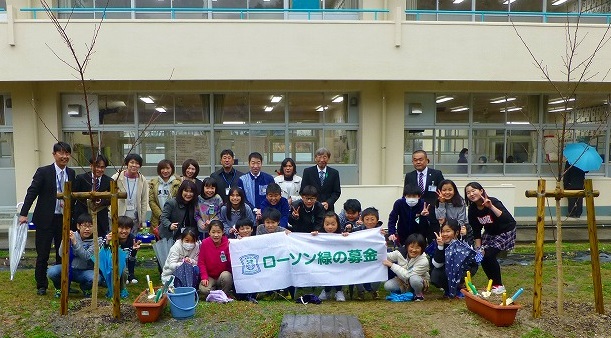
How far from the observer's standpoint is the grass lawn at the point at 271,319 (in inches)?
162

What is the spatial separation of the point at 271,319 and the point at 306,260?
1.14 m

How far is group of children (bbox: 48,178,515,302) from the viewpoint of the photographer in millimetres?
5188

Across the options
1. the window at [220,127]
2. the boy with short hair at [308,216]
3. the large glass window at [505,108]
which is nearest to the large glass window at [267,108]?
the window at [220,127]

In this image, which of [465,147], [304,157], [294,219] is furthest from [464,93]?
[294,219]

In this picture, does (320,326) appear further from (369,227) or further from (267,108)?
(267,108)

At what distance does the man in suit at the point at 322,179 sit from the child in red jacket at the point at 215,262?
1.71 meters

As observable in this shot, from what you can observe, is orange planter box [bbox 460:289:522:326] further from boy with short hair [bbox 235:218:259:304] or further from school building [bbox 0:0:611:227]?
school building [bbox 0:0:611:227]

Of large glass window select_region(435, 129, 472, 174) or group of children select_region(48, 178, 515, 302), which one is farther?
large glass window select_region(435, 129, 472, 174)

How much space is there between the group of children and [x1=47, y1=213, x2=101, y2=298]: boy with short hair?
0.03 ft

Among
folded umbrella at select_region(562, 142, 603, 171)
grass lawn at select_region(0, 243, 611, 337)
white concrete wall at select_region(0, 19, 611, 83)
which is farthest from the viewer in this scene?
folded umbrella at select_region(562, 142, 603, 171)

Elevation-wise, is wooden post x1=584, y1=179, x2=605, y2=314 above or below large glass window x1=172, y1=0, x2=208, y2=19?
below

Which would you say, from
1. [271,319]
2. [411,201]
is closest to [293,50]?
[411,201]

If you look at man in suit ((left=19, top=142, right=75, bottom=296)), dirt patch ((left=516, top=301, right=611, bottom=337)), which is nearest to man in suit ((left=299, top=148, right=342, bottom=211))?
dirt patch ((left=516, top=301, right=611, bottom=337))

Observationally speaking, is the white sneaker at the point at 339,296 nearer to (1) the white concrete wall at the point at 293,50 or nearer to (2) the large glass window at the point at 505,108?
(1) the white concrete wall at the point at 293,50
